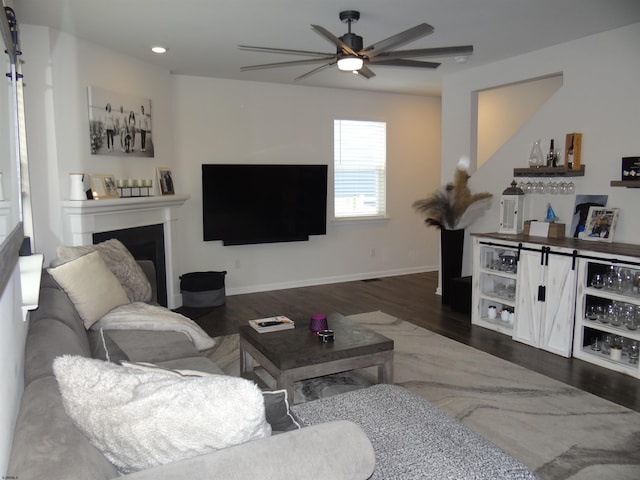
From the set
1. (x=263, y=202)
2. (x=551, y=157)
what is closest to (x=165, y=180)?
(x=263, y=202)

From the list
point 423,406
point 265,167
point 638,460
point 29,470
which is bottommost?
point 638,460

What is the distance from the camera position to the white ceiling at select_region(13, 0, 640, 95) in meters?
3.34

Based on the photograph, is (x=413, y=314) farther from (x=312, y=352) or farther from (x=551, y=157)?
(x=312, y=352)

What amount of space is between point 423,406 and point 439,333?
2407 mm

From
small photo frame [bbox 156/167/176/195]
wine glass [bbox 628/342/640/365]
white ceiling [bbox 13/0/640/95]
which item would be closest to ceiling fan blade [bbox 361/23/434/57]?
white ceiling [bbox 13/0/640/95]

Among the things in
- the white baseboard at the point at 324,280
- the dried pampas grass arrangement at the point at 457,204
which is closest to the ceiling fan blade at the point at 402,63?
the dried pampas grass arrangement at the point at 457,204

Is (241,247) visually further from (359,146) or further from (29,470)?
(29,470)

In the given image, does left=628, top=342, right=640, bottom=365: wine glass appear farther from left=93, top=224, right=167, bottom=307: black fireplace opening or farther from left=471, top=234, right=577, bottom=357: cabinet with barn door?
left=93, top=224, right=167, bottom=307: black fireplace opening

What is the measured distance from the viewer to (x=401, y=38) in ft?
9.05

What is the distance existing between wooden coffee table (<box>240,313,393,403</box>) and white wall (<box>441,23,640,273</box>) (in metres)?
2.51

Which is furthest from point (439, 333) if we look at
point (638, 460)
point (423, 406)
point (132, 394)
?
point (132, 394)

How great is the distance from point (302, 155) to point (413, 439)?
493cm

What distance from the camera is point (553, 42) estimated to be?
436 centimetres

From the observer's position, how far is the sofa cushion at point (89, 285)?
2.81 metres
